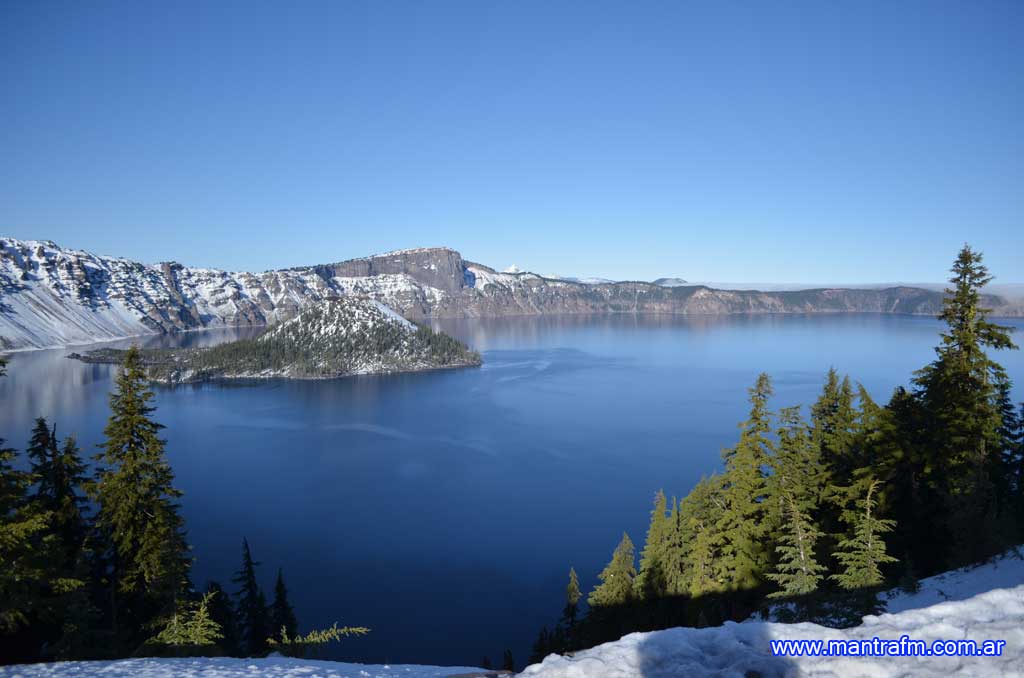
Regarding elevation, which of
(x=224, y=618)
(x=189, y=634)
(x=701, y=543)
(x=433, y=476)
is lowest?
(x=433, y=476)

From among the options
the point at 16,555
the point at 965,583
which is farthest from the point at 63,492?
the point at 965,583

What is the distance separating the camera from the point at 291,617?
107 ft

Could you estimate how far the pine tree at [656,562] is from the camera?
2912 centimetres

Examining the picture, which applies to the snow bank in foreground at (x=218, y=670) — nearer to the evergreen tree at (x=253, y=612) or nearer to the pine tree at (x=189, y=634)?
the pine tree at (x=189, y=634)

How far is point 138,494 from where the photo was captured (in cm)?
1827

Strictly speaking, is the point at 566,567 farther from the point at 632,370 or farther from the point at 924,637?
the point at 632,370

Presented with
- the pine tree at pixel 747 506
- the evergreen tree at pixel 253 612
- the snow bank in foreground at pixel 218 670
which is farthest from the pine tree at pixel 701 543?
the evergreen tree at pixel 253 612

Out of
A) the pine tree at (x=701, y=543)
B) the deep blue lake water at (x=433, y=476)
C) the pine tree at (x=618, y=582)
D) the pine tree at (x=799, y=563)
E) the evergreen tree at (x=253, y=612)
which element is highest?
the pine tree at (x=799, y=563)

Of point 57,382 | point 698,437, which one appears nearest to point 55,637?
point 698,437

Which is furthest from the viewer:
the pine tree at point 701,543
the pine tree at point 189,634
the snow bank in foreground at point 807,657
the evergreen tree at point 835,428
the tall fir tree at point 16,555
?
the evergreen tree at point 835,428

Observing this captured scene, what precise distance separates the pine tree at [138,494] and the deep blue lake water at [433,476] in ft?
49.2

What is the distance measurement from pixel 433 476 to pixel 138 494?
58191 mm

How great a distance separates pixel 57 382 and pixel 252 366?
49.1 meters

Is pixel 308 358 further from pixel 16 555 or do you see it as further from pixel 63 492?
pixel 16 555
